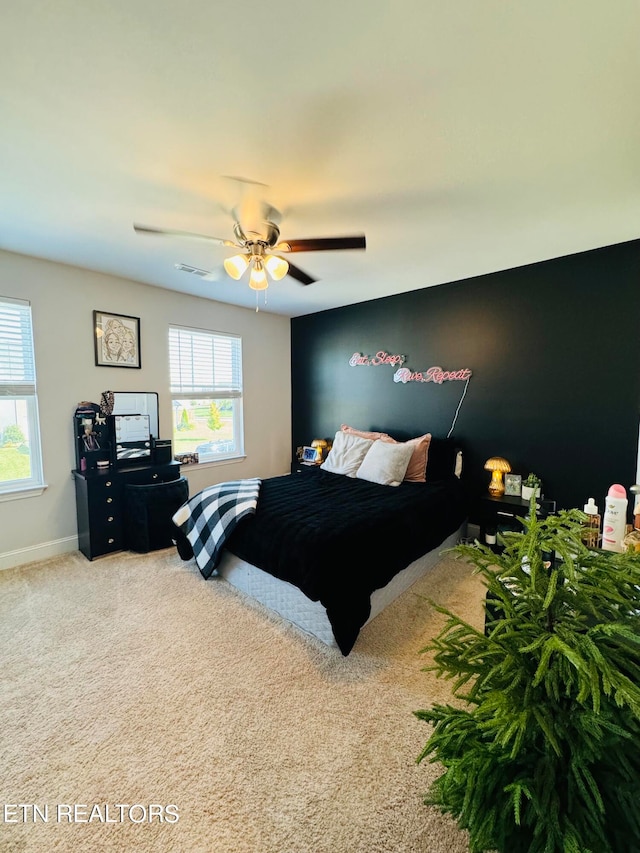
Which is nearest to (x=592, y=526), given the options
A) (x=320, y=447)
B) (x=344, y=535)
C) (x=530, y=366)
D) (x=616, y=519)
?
(x=616, y=519)

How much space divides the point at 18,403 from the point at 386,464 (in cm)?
331

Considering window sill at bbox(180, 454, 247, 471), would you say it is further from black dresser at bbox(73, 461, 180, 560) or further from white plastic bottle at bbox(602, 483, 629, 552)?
white plastic bottle at bbox(602, 483, 629, 552)

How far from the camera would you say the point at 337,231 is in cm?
251

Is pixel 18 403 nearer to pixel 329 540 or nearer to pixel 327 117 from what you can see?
pixel 329 540

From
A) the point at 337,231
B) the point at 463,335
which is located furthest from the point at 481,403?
the point at 337,231

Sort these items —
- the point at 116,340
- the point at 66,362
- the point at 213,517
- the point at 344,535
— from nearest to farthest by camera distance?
the point at 344,535 < the point at 213,517 < the point at 66,362 < the point at 116,340

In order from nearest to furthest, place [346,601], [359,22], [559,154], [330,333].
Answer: [359,22], [559,154], [346,601], [330,333]

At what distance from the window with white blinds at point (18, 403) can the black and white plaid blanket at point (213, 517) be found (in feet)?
4.64

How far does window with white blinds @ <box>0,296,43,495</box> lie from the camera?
2.93 meters

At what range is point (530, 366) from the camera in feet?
10.6

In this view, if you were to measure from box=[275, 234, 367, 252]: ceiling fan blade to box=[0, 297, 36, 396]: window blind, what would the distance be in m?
2.46

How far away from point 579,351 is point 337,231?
88.6 inches

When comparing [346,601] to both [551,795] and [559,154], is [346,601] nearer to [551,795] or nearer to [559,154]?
[551,795]

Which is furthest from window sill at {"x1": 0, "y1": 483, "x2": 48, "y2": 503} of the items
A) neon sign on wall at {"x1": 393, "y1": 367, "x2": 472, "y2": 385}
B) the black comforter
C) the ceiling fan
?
neon sign on wall at {"x1": 393, "y1": 367, "x2": 472, "y2": 385}
